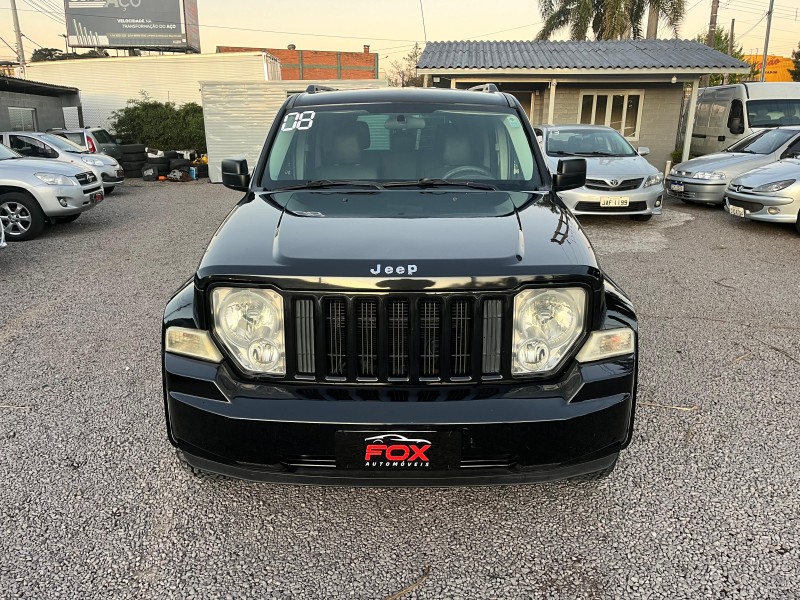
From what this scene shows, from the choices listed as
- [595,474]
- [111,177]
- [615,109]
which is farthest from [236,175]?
[615,109]

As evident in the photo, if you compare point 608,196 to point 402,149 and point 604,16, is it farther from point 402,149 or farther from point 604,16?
point 604,16

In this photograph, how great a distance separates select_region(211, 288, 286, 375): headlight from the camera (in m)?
2.31

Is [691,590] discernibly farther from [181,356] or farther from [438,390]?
[181,356]

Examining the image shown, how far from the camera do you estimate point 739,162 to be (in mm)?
11273

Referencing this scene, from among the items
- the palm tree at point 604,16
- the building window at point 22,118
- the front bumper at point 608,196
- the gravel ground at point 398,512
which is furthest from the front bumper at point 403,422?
the palm tree at point 604,16

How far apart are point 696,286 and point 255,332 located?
5604mm

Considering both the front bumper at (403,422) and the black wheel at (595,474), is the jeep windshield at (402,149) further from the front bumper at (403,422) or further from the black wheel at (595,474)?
the black wheel at (595,474)

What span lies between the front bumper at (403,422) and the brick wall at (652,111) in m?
18.5

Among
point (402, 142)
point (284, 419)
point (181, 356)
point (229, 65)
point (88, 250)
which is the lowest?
point (88, 250)

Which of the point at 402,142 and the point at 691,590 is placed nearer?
the point at 691,590

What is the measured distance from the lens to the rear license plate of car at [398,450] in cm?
216

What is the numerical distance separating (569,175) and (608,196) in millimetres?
6445

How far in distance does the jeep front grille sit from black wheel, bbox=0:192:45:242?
8853mm

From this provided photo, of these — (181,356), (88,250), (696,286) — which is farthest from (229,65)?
(181,356)
